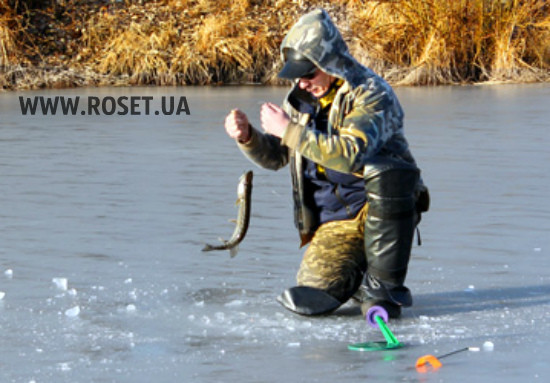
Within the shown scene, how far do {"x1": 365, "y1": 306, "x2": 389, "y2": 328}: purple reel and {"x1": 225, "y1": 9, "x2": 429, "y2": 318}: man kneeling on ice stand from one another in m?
0.05

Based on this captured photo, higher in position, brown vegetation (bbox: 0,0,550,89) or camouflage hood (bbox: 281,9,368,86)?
camouflage hood (bbox: 281,9,368,86)

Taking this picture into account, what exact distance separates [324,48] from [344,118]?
0.31m

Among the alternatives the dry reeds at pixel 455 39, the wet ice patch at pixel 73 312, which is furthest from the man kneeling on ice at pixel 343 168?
the dry reeds at pixel 455 39

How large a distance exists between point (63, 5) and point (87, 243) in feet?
51.2

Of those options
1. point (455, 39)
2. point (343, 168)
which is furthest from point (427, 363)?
point (455, 39)

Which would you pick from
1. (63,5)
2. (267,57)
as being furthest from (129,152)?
(63,5)

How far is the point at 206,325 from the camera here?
511cm

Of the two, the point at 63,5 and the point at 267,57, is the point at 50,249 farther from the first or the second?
the point at 63,5

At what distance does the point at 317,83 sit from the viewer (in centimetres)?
530

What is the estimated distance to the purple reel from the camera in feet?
16.4

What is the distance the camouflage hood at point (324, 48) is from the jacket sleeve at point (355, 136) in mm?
90

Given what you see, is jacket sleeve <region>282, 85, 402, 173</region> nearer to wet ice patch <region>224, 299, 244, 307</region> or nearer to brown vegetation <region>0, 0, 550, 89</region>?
wet ice patch <region>224, 299, 244, 307</region>

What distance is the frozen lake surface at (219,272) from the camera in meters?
4.52

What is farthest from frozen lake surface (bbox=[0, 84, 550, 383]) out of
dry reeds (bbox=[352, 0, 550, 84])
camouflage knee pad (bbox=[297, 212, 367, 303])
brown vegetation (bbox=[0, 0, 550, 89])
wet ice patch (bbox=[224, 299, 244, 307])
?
brown vegetation (bbox=[0, 0, 550, 89])
